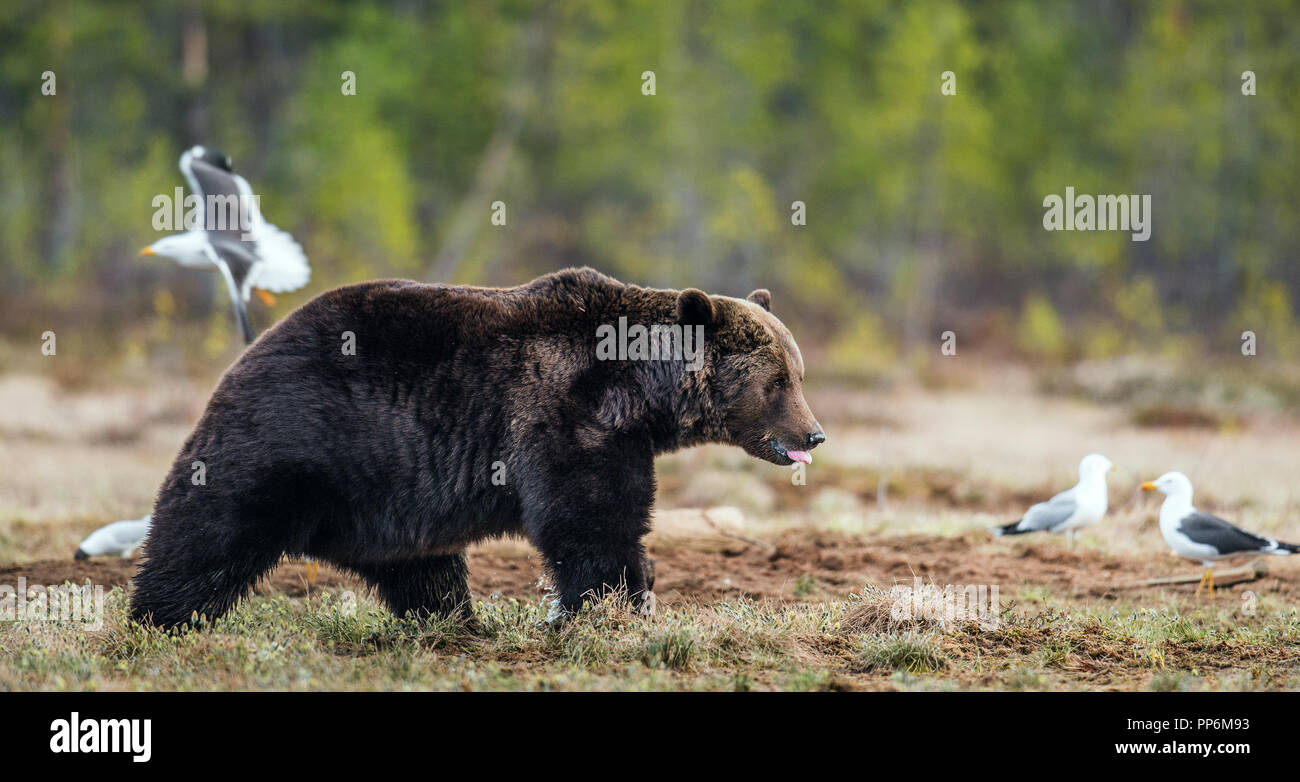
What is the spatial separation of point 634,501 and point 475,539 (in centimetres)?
94

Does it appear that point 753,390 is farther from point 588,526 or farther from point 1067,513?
point 1067,513

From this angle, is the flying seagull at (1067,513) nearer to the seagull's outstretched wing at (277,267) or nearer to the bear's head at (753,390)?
the bear's head at (753,390)

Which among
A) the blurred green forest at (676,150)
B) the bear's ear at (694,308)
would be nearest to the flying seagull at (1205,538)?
the bear's ear at (694,308)

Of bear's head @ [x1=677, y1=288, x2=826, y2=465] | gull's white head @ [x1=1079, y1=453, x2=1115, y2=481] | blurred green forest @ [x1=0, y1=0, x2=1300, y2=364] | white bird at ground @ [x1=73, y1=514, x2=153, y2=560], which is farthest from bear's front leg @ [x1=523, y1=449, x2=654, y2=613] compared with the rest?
blurred green forest @ [x1=0, y1=0, x2=1300, y2=364]

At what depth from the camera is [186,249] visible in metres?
9.62

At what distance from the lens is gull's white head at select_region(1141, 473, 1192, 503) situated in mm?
9258

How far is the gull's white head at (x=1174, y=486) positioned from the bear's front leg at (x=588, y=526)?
14.8 ft

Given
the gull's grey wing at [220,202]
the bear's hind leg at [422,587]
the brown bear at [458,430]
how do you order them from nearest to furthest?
the brown bear at [458,430]
the bear's hind leg at [422,587]
the gull's grey wing at [220,202]

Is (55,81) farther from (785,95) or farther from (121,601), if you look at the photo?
(121,601)

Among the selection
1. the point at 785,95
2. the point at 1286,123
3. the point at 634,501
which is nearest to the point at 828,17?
the point at 785,95

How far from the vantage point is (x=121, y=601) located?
7426mm

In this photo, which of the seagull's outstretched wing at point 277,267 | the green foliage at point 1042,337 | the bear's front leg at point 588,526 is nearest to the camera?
the bear's front leg at point 588,526

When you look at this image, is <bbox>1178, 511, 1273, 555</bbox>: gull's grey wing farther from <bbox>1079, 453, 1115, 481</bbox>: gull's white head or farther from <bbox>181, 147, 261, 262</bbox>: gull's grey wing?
<bbox>181, 147, 261, 262</bbox>: gull's grey wing

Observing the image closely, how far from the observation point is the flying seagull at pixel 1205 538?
866 cm
